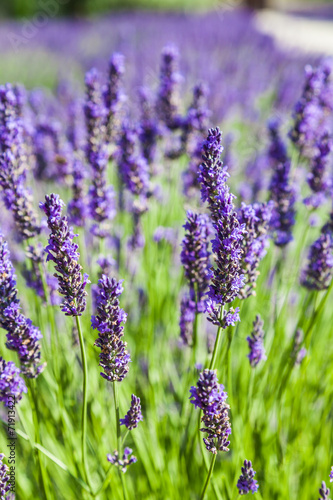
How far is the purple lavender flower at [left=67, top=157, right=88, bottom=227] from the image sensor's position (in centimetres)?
195

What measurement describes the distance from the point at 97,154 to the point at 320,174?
940 mm

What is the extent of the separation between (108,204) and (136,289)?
967 millimetres

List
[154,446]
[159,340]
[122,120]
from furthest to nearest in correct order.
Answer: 1. [159,340]
2. [122,120]
3. [154,446]

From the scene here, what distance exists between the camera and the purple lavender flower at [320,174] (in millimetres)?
1838

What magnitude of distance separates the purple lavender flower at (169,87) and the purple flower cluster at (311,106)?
61cm

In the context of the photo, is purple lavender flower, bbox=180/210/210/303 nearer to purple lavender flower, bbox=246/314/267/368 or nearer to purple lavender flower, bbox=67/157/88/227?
purple lavender flower, bbox=246/314/267/368

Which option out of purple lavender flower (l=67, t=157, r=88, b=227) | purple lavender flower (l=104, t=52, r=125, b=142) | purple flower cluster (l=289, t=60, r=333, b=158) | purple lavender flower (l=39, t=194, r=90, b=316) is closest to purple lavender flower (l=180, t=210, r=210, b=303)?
purple lavender flower (l=39, t=194, r=90, b=316)

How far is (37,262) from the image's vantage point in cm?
167

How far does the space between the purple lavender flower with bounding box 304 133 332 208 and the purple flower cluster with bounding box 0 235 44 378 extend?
130 centimetres

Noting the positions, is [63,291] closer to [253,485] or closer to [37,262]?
[37,262]

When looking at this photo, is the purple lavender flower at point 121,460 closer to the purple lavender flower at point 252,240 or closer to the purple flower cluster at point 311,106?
the purple lavender flower at point 252,240

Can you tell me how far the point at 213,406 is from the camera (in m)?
1.09

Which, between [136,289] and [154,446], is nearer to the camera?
[154,446]

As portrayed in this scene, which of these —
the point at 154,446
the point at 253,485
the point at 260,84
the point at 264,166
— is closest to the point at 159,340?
the point at 154,446
